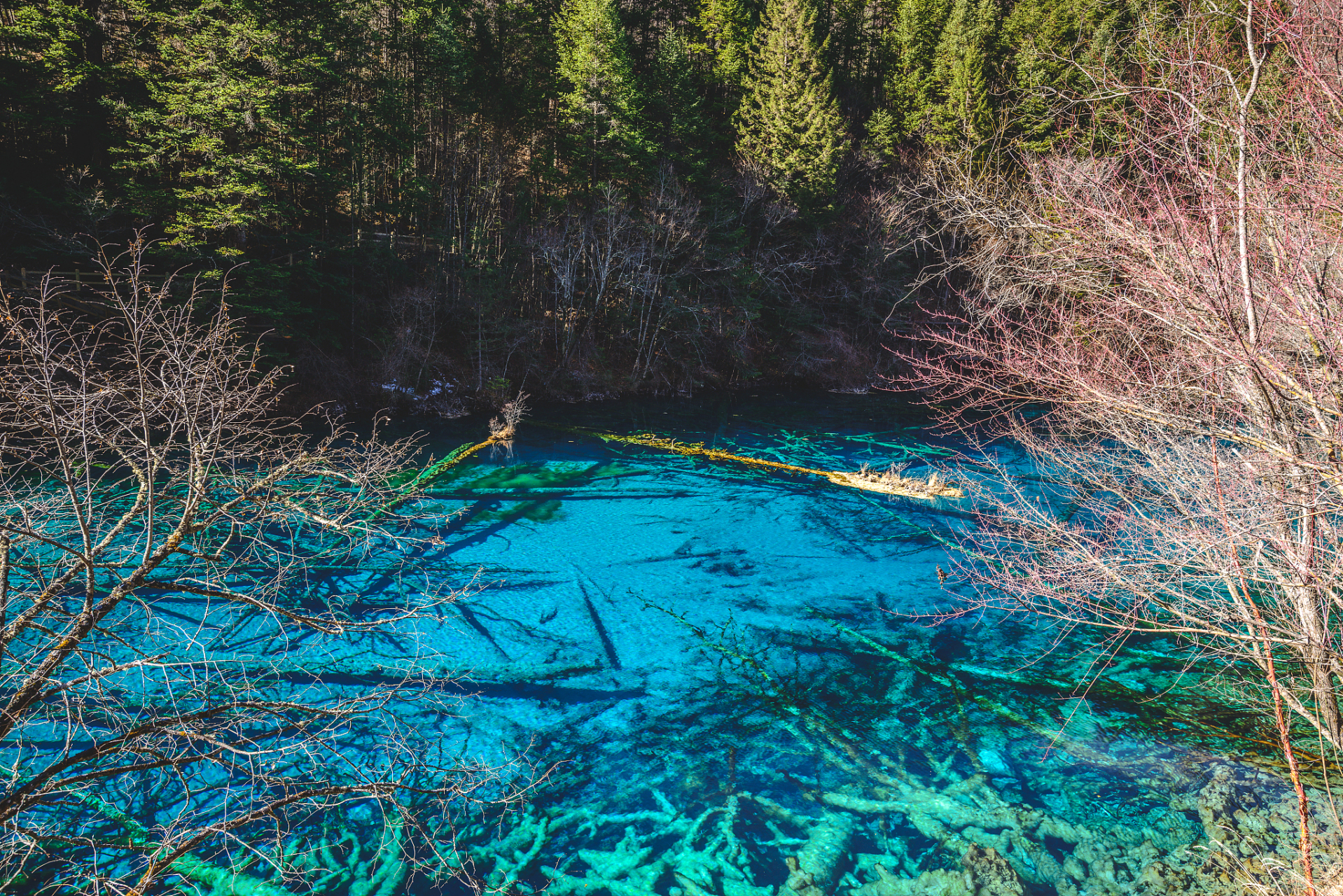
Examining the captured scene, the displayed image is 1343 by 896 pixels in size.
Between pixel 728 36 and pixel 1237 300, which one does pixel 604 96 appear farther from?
pixel 1237 300

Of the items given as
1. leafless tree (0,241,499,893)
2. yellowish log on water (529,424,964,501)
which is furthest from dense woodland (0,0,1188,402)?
leafless tree (0,241,499,893)

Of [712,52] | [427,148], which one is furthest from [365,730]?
[712,52]

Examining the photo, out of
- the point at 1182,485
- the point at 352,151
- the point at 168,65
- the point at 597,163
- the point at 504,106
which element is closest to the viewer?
the point at 1182,485

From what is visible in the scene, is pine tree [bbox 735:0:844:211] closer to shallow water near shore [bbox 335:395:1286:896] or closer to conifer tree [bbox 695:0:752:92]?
conifer tree [bbox 695:0:752:92]

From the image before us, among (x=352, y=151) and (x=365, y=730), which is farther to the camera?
(x=352, y=151)

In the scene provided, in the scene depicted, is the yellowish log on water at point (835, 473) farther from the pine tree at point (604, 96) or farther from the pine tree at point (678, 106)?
the pine tree at point (678, 106)

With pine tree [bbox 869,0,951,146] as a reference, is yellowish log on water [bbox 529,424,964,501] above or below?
below

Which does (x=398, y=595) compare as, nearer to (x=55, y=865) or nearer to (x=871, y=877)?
(x=55, y=865)
